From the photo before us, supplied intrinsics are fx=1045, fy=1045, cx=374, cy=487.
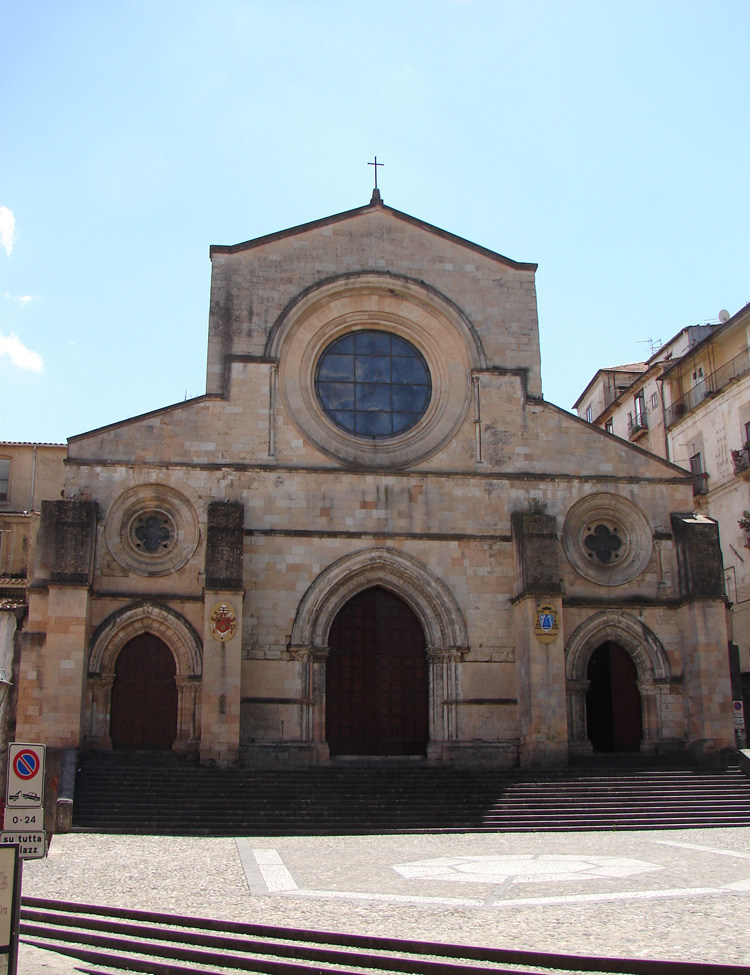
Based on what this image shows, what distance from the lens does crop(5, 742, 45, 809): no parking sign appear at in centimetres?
775

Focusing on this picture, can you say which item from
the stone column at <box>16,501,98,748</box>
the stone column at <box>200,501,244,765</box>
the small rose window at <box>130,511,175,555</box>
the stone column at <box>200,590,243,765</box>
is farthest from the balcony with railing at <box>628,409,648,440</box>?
the stone column at <box>16,501,98,748</box>

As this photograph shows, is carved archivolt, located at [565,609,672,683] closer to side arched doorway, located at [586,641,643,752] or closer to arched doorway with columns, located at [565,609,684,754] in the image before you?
arched doorway with columns, located at [565,609,684,754]

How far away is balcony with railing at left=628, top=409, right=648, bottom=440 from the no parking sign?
114 ft

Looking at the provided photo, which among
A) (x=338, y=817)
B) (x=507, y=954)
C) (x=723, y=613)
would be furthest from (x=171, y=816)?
(x=723, y=613)

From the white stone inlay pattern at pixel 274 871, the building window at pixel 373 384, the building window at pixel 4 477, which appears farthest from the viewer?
the building window at pixel 4 477

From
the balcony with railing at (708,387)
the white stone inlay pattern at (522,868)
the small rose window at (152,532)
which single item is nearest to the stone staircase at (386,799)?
the white stone inlay pattern at (522,868)

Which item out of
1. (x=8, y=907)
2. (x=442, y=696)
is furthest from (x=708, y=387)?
(x=8, y=907)

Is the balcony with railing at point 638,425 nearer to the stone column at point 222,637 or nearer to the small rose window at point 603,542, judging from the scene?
the small rose window at point 603,542

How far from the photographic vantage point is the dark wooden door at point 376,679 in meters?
23.9

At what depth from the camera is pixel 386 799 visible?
64.6 feet

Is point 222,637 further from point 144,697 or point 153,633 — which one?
point 144,697

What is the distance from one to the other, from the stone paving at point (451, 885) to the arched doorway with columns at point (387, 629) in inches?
252

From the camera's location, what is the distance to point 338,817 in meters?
18.7

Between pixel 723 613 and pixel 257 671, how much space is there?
10.8 meters
